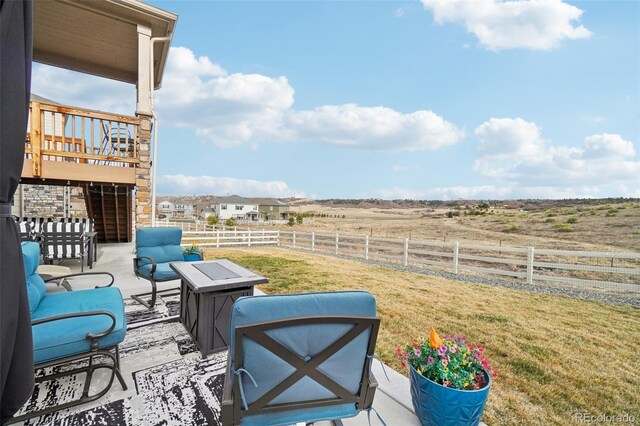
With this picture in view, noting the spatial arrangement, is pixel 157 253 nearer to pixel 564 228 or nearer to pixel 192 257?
pixel 192 257

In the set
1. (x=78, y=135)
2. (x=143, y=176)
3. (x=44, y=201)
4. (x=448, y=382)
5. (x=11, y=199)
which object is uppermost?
(x=78, y=135)

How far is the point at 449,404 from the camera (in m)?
1.69

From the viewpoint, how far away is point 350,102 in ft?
52.7

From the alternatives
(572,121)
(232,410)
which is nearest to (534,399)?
(232,410)

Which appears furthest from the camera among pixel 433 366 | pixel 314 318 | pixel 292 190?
pixel 292 190

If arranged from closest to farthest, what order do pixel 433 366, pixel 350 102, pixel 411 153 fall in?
pixel 433 366 → pixel 350 102 → pixel 411 153

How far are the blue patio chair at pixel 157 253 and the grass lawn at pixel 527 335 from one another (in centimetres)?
163

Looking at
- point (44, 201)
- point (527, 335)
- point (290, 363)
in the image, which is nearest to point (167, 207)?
point (44, 201)

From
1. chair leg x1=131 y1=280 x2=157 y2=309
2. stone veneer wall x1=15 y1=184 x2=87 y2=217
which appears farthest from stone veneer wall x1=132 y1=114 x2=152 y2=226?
stone veneer wall x1=15 y1=184 x2=87 y2=217

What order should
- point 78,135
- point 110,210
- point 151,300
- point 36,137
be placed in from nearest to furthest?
point 151,300 < point 36,137 < point 78,135 < point 110,210

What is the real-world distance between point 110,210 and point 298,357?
28.8ft

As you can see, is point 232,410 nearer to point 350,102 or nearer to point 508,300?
point 508,300

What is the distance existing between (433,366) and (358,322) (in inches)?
30.7

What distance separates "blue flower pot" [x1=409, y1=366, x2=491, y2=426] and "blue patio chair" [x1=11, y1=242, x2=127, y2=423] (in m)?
2.08
